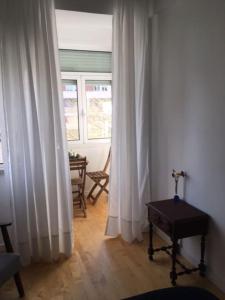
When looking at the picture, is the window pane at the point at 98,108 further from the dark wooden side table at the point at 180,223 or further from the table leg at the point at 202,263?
the table leg at the point at 202,263

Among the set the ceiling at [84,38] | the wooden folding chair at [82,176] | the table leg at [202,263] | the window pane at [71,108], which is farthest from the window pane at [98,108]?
the table leg at [202,263]

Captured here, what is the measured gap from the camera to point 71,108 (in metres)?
4.34

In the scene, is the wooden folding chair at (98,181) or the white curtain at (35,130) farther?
the wooden folding chair at (98,181)

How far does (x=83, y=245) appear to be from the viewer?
2.87 m

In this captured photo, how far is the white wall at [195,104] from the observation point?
1992 millimetres

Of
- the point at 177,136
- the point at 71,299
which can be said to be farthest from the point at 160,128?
the point at 71,299

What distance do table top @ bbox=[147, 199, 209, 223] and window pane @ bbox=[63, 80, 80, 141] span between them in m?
2.36

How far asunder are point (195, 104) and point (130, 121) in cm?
72

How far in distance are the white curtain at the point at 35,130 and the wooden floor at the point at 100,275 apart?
0.21m

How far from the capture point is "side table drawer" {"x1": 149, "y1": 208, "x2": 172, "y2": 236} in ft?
7.09

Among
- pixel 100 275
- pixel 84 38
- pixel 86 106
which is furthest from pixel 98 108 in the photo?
pixel 100 275

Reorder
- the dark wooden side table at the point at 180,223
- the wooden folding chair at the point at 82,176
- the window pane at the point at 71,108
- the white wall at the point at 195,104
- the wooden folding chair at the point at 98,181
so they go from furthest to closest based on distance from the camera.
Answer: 1. the window pane at the point at 71,108
2. the wooden folding chair at the point at 98,181
3. the wooden folding chair at the point at 82,176
4. the dark wooden side table at the point at 180,223
5. the white wall at the point at 195,104

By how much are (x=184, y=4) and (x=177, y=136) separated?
1168 mm

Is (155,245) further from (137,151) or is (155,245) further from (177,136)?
(177,136)
